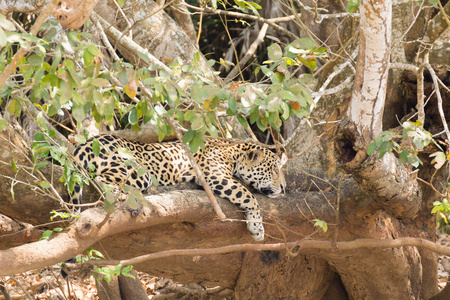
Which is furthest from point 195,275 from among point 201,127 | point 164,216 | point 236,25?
point 236,25

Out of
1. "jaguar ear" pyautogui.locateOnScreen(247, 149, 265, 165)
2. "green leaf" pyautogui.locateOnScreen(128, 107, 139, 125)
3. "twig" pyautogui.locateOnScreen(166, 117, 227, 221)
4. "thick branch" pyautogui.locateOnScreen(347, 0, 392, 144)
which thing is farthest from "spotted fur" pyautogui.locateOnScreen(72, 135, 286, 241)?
"green leaf" pyautogui.locateOnScreen(128, 107, 139, 125)

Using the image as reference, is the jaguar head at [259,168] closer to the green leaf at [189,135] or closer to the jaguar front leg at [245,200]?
the jaguar front leg at [245,200]

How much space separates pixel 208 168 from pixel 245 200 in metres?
0.75

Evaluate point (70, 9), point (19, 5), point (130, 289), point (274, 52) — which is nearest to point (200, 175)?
point (274, 52)

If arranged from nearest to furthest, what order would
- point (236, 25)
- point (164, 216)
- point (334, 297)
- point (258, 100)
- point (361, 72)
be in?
point (258, 100) < point (361, 72) < point (164, 216) < point (334, 297) < point (236, 25)

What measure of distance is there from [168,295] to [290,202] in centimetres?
253

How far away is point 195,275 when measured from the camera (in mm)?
5113

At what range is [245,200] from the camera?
4555mm

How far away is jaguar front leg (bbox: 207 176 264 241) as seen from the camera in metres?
4.50

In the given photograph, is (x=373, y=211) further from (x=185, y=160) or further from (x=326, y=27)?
(x=326, y=27)

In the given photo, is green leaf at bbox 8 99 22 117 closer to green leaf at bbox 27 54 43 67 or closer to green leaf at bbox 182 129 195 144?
green leaf at bbox 27 54 43 67

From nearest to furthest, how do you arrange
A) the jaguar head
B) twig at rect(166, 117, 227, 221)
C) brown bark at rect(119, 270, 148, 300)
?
twig at rect(166, 117, 227, 221)
the jaguar head
brown bark at rect(119, 270, 148, 300)

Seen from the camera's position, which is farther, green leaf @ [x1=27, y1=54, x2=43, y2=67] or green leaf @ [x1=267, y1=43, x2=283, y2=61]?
green leaf @ [x1=267, y1=43, x2=283, y2=61]

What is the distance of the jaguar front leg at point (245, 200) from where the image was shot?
4504 mm
